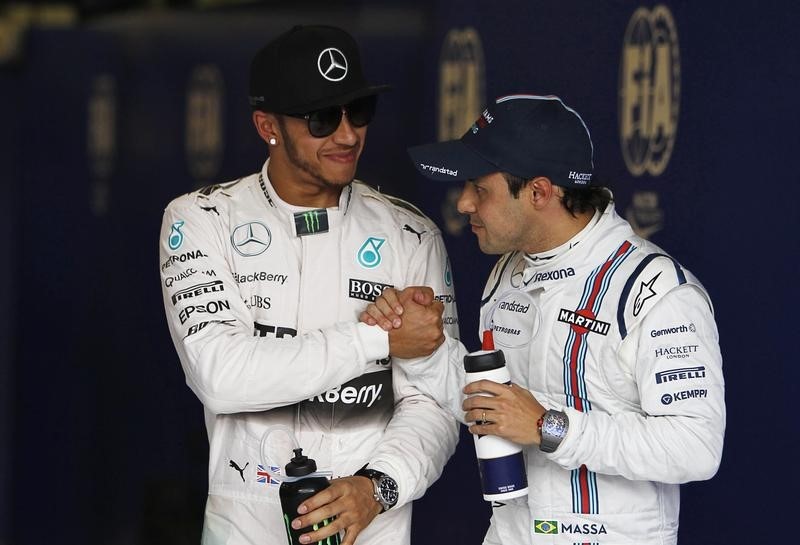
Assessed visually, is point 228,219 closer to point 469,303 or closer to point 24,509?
point 469,303

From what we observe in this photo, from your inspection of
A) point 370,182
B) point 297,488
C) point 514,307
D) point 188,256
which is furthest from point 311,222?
point 370,182

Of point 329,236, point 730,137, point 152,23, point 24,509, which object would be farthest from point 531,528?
point 24,509

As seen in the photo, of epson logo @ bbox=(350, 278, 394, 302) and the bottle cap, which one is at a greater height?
epson logo @ bbox=(350, 278, 394, 302)

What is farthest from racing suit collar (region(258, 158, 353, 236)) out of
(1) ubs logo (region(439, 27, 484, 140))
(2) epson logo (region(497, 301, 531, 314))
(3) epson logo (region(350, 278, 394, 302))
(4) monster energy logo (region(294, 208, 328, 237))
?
(1) ubs logo (region(439, 27, 484, 140))

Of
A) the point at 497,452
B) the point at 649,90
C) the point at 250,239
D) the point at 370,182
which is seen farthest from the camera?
the point at 370,182

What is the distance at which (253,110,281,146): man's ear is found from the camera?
2205 millimetres

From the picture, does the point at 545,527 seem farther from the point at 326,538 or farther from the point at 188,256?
the point at 188,256

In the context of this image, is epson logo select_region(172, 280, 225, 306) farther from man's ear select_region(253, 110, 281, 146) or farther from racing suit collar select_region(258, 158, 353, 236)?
man's ear select_region(253, 110, 281, 146)

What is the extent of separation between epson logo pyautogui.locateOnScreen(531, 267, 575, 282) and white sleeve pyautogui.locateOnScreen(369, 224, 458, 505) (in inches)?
9.0

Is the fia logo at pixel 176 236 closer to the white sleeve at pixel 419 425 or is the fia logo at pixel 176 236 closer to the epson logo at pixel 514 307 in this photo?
the white sleeve at pixel 419 425

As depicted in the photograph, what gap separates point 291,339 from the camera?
6.65 feet

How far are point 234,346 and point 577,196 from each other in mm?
594

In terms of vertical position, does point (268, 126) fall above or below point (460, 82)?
below

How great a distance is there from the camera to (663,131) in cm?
261
